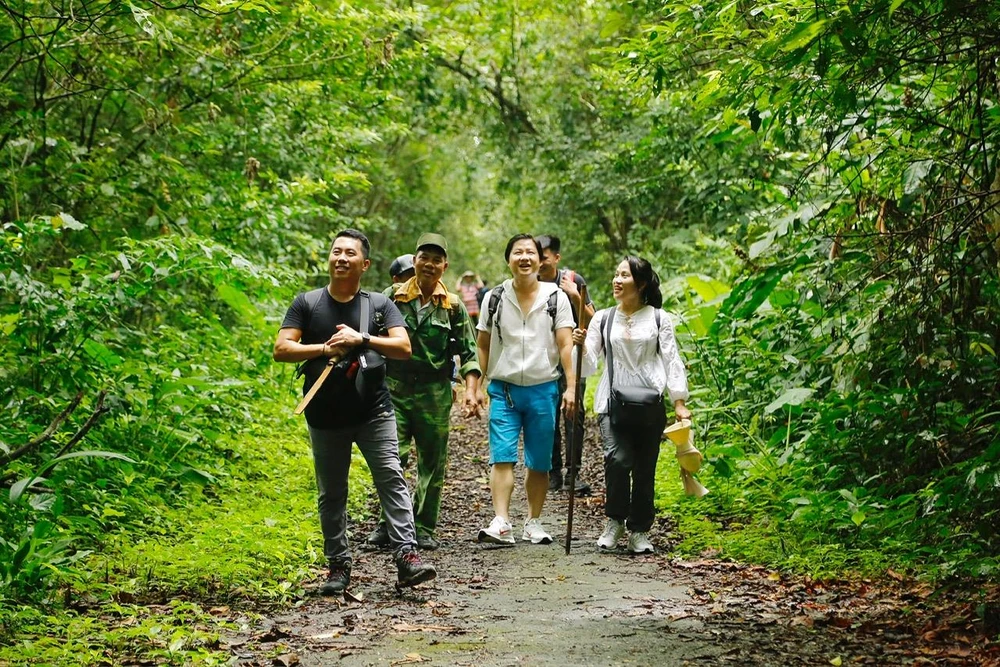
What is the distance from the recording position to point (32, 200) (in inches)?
374

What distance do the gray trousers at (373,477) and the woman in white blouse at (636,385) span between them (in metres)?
1.92

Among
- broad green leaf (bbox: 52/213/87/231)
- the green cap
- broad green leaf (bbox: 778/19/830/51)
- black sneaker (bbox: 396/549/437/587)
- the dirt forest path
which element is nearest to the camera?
broad green leaf (bbox: 778/19/830/51)

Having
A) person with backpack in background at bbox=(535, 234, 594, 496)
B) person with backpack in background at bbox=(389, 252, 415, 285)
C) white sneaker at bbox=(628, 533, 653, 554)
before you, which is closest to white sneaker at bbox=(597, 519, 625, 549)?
white sneaker at bbox=(628, 533, 653, 554)

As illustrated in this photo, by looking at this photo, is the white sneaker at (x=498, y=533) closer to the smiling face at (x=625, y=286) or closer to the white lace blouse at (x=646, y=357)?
the white lace blouse at (x=646, y=357)

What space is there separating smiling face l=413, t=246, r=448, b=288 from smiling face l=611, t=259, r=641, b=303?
53.0 inches

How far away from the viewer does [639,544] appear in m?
7.08

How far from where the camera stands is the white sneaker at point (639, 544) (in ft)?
23.2

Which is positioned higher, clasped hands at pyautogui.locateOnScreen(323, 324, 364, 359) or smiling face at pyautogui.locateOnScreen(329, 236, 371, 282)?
smiling face at pyautogui.locateOnScreen(329, 236, 371, 282)

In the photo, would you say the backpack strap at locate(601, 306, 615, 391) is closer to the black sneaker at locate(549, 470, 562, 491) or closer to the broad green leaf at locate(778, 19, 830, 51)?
the black sneaker at locate(549, 470, 562, 491)

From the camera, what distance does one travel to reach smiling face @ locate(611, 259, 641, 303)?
23.4 feet

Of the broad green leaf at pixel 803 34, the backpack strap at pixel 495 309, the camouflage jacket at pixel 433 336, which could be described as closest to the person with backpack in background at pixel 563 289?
the backpack strap at pixel 495 309

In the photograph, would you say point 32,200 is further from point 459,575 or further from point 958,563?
point 958,563

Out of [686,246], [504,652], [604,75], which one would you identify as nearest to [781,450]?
[504,652]

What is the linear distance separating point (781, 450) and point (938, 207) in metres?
2.96
